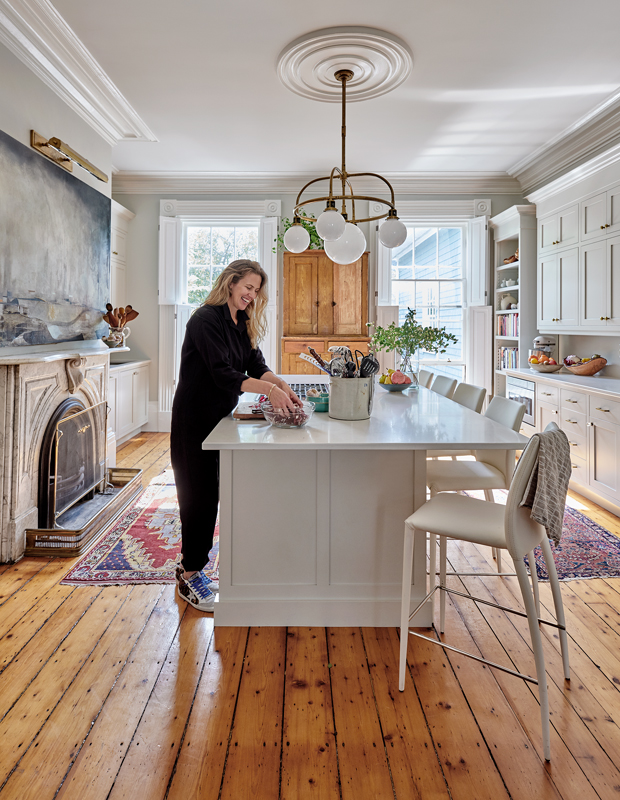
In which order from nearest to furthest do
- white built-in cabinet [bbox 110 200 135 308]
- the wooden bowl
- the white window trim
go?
the wooden bowl
white built-in cabinet [bbox 110 200 135 308]
the white window trim

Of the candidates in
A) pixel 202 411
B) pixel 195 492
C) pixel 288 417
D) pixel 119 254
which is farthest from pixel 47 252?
pixel 119 254

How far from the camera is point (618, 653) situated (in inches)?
77.4

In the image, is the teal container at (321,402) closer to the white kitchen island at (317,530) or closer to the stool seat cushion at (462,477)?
the white kitchen island at (317,530)

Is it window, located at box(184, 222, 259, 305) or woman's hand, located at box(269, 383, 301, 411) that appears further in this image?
window, located at box(184, 222, 259, 305)

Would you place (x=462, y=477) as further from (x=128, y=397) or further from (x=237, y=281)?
(x=128, y=397)

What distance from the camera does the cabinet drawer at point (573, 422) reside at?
381 cm

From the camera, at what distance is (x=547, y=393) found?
14.3 feet

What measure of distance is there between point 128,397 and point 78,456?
84.7 inches

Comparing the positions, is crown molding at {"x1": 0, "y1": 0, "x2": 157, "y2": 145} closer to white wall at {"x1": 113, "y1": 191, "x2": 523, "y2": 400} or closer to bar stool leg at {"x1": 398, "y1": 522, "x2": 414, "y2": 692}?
white wall at {"x1": 113, "y1": 191, "x2": 523, "y2": 400}

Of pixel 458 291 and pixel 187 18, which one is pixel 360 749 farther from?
pixel 458 291

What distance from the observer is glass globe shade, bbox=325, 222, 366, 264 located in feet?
8.93

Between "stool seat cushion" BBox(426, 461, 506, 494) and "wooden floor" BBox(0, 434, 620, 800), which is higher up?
"stool seat cushion" BBox(426, 461, 506, 494)

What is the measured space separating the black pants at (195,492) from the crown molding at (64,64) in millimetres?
2439

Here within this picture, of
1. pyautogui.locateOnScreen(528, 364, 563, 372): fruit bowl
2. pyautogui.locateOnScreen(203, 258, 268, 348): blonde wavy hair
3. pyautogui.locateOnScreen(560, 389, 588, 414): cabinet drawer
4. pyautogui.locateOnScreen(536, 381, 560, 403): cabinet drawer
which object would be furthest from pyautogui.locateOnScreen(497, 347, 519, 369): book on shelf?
pyautogui.locateOnScreen(203, 258, 268, 348): blonde wavy hair
